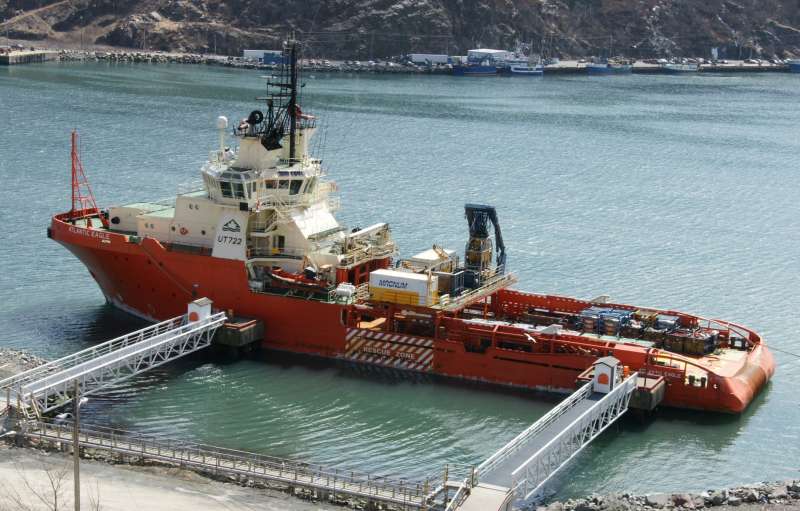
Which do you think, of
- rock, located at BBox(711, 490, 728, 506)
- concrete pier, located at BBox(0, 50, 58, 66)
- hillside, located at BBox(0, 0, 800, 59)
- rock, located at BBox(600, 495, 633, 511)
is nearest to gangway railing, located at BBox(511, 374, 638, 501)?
rock, located at BBox(600, 495, 633, 511)

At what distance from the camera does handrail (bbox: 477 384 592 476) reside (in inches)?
1009

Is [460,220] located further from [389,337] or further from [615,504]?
[615,504]

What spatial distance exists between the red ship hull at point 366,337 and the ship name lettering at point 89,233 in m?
0.03

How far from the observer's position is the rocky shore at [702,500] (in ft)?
84.3

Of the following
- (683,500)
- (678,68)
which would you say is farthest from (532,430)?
(678,68)

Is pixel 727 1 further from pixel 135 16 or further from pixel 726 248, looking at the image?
pixel 726 248

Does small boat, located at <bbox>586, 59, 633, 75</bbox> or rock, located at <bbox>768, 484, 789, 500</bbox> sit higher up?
small boat, located at <bbox>586, 59, 633, 75</bbox>

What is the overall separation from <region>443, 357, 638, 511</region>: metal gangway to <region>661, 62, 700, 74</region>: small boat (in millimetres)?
129658

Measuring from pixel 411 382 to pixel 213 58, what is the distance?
11510 centimetres

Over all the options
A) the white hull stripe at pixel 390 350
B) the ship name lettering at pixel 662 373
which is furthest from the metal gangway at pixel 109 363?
the ship name lettering at pixel 662 373

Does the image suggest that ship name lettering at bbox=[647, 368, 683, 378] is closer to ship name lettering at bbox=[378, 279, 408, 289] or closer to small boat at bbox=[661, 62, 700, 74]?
ship name lettering at bbox=[378, 279, 408, 289]

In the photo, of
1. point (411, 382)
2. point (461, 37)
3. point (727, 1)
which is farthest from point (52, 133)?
point (727, 1)

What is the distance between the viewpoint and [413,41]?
5822 inches

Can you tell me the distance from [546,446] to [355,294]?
10650 mm
